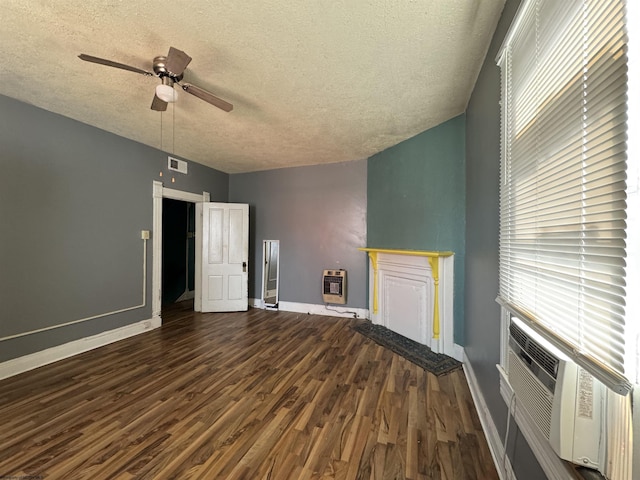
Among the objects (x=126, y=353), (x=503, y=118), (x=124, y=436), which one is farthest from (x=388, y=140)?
(x=126, y=353)

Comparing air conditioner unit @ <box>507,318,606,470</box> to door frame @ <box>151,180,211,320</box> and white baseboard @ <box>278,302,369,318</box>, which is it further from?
door frame @ <box>151,180,211,320</box>

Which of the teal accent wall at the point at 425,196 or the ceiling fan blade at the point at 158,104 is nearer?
Answer: the ceiling fan blade at the point at 158,104

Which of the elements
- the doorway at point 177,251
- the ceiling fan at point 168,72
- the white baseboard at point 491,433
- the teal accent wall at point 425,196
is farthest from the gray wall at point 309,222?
the ceiling fan at point 168,72

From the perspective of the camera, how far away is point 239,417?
1.85 metres

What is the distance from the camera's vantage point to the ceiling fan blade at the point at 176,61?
153 cm

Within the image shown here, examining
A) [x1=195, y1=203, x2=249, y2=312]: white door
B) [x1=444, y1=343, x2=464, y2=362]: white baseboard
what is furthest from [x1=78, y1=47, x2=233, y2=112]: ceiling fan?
[x1=444, y1=343, x2=464, y2=362]: white baseboard

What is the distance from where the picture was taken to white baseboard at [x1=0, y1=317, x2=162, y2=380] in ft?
7.79

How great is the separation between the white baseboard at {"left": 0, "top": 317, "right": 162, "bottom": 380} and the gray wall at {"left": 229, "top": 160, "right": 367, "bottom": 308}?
1969mm

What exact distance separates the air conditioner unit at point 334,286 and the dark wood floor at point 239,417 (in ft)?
4.36

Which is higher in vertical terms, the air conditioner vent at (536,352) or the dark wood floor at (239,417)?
the air conditioner vent at (536,352)

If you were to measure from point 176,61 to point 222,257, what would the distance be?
3.40 meters

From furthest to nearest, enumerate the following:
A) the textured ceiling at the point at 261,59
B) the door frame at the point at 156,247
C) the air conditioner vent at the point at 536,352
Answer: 1. the door frame at the point at 156,247
2. the textured ceiling at the point at 261,59
3. the air conditioner vent at the point at 536,352

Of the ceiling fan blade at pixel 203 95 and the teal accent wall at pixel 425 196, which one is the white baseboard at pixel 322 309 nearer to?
the teal accent wall at pixel 425 196

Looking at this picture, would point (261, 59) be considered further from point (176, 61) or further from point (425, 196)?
point (425, 196)
